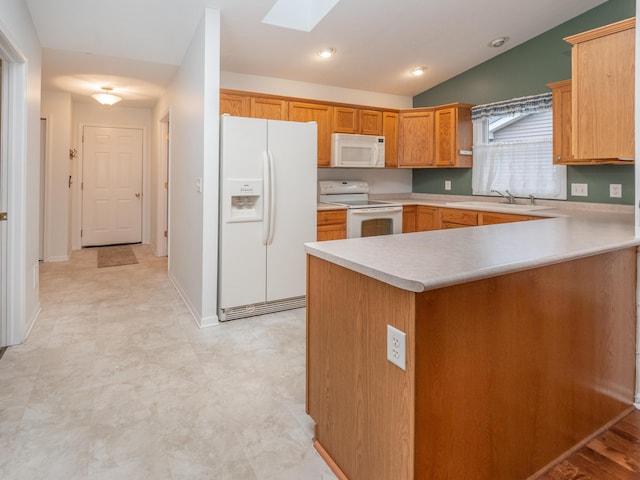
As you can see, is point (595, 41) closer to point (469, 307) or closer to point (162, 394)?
point (469, 307)

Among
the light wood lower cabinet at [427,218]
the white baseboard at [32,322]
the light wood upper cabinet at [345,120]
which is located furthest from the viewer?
the light wood upper cabinet at [345,120]

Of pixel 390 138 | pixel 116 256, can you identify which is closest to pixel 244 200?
pixel 390 138

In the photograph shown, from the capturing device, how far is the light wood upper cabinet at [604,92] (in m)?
2.38

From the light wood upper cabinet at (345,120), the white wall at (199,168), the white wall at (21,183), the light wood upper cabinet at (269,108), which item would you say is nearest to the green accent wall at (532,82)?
the light wood upper cabinet at (345,120)

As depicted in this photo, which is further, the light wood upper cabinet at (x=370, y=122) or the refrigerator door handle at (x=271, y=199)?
the light wood upper cabinet at (x=370, y=122)

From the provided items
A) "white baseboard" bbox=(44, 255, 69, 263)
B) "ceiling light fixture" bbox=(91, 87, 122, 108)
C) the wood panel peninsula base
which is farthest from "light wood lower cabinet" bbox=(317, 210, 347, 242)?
"white baseboard" bbox=(44, 255, 69, 263)

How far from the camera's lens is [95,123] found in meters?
6.32

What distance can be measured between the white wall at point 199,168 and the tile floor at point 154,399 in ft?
0.97

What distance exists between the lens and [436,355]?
1.19 meters

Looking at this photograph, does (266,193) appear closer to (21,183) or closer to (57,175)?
(21,183)

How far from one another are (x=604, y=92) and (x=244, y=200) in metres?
2.62

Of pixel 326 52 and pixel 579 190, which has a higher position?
pixel 326 52

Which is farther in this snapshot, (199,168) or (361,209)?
(361,209)

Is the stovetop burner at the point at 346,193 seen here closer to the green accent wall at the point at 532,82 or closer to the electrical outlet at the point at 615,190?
the green accent wall at the point at 532,82
